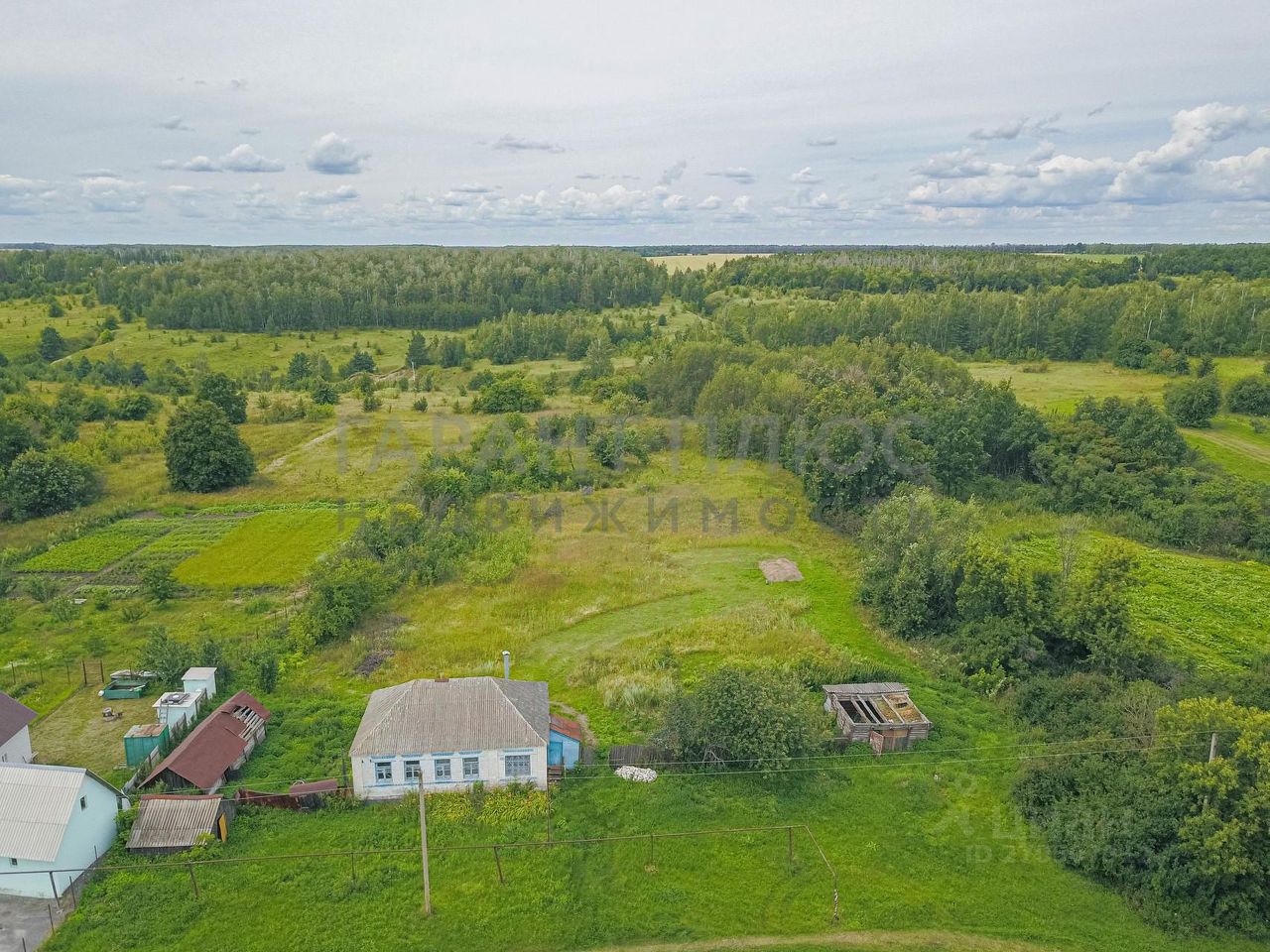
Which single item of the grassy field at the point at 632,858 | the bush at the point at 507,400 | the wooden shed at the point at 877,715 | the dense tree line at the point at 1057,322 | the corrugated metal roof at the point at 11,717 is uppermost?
the dense tree line at the point at 1057,322

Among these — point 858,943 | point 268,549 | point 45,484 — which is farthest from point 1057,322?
point 45,484

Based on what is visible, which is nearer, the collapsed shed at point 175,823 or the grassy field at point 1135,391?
the collapsed shed at point 175,823

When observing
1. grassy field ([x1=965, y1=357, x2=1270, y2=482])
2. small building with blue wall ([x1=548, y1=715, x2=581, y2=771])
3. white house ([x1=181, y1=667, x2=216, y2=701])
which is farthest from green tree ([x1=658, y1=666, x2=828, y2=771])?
grassy field ([x1=965, y1=357, x2=1270, y2=482])

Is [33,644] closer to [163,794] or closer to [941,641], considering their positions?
[163,794]

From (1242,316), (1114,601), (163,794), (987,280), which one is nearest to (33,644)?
(163,794)

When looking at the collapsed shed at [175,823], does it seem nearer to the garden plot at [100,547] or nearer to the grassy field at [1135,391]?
the garden plot at [100,547]

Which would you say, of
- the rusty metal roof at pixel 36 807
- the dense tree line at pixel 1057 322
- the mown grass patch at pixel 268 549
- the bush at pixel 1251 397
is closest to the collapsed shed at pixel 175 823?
the rusty metal roof at pixel 36 807
